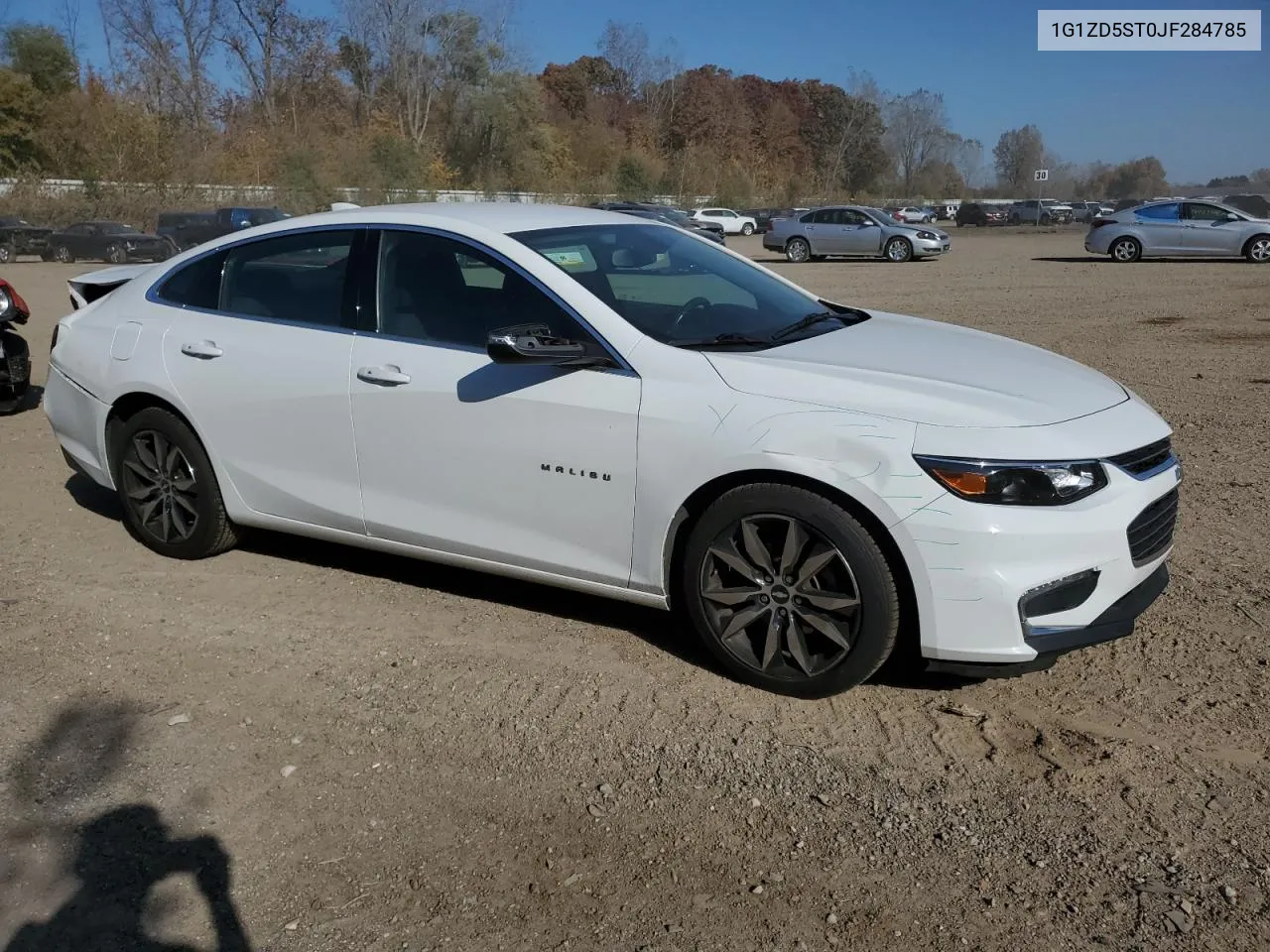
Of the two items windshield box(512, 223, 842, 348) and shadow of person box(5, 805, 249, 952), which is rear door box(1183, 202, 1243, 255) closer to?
windshield box(512, 223, 842, 348)

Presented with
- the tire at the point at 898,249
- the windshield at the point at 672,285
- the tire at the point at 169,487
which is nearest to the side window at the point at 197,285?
the tire at the point at 169,487

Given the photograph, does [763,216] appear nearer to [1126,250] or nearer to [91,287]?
[1126,250]

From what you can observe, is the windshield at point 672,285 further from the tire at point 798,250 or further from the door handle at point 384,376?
the tire at point 798,250

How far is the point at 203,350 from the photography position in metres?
4.96

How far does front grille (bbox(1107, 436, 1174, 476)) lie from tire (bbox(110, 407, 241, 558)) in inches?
148

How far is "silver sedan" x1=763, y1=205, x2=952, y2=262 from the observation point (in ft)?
103

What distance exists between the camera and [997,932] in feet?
8.96

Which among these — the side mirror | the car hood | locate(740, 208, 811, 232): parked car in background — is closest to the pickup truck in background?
the side mirror

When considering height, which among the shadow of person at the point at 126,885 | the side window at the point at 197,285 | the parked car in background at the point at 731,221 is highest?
the parked car in background at the point at 731,221

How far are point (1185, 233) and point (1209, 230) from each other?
1.67 ft

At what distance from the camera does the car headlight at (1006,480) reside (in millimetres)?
3475

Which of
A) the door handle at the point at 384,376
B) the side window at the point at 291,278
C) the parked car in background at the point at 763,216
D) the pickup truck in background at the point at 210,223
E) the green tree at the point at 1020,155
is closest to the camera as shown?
the door handle at the point at 384,376

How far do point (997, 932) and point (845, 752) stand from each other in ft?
2.94

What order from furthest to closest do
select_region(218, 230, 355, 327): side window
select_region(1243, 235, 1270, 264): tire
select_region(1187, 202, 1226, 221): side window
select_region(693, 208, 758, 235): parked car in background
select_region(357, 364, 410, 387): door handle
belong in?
select_region(693, 208, 758, 235): parked car in background → select_region(1187, 202, 1226, 221): side window → select_region(1243, 235, 1270, 264): tire → select_region(218, 230, 355, 327): side window → select_region(357, 364, 410, 387): door handle
